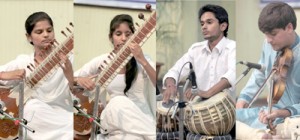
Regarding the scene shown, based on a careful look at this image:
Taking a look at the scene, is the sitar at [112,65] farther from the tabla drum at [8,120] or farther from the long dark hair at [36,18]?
the long dark hair at [36,18]

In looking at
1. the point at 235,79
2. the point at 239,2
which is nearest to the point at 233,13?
the point at 239,2

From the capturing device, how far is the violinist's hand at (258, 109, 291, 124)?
634 cm

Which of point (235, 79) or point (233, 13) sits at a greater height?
point (233, 13)

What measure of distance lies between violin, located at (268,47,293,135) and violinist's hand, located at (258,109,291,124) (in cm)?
3

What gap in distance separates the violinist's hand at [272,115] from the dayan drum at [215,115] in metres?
0.22

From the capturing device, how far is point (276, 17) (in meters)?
6.36

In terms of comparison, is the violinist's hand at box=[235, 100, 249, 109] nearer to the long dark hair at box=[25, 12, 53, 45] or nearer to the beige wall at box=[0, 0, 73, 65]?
the beige wall at box=[0, 0, 73, 65]

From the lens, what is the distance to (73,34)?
7.11m

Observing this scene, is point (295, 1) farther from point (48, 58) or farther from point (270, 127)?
point (48, 58)

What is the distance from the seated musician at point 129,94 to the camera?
6.85m

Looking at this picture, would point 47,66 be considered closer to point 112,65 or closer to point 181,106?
point 112,65

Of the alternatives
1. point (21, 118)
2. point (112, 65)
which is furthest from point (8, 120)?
point (112, 65)

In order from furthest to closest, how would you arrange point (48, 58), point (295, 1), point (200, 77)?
point (48, 58) → point (200, 77) → point (295, 1)

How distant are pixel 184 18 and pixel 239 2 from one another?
46cm
